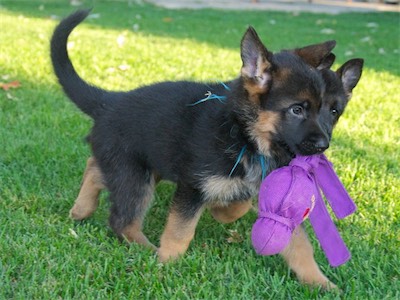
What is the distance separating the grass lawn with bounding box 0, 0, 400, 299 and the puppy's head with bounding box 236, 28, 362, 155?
2.33 ft

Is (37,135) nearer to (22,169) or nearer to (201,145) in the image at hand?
(22,169)

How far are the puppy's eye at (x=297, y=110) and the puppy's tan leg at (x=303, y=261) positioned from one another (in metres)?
0.66

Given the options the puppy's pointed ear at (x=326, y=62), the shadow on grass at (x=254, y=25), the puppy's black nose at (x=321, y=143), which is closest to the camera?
the puppy's black nose at (x=321, y=143)

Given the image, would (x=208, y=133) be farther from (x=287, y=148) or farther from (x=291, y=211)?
(x=291, y=211)

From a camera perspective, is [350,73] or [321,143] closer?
[321,143]

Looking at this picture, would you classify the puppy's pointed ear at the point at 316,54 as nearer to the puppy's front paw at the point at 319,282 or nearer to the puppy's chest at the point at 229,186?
the puppy's chest at the point at 229,186

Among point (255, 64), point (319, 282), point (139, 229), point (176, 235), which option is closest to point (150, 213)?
point (139, 229)

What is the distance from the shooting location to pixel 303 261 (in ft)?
9.72

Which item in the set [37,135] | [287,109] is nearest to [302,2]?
[37,135]

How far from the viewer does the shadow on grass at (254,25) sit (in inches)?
413

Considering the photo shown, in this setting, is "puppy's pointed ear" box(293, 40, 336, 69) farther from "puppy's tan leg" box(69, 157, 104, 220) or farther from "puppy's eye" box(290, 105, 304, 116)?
"puppy's tan leg" box(69, 157, 104, 220)

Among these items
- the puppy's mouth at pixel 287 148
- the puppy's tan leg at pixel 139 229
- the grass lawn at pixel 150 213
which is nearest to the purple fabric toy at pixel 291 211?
the puppy's mouth at pixel 287 148

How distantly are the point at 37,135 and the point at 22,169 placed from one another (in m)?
0.66

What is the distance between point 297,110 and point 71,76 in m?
1.68
